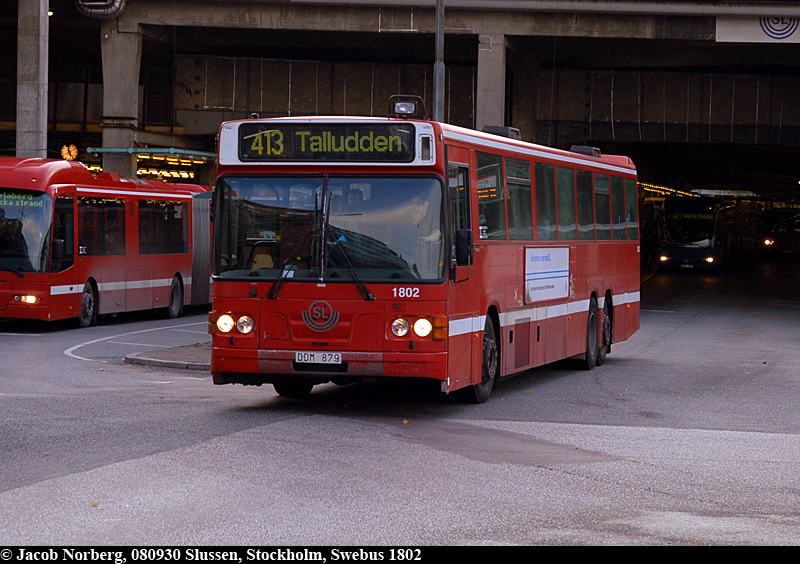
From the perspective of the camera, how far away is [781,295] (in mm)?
39219

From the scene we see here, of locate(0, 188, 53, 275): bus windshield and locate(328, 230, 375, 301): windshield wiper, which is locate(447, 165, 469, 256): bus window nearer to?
locate(328, 230, 375, 301): windshield wiper

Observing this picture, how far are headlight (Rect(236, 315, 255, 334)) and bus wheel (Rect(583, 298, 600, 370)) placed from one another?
6.85 m

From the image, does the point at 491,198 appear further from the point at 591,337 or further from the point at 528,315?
the point at 591,337

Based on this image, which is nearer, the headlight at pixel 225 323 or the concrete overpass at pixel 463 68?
the headlight at pixel 225 323

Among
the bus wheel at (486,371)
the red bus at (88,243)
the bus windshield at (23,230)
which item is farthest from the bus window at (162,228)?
the bus wheel at (486,371)

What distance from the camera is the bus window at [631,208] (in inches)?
767

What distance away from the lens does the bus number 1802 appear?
11289 millimetres

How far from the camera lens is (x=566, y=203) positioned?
1565cm

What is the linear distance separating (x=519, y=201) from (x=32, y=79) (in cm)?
2519

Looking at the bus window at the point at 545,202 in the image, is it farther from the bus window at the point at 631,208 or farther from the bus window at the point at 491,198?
the bus window at the point at 631,208

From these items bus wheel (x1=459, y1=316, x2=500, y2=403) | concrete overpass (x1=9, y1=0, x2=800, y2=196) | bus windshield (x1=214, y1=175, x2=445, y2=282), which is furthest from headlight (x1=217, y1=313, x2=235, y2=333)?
concrete overpass (x1=9, y1=0, x2=800, y2=196)

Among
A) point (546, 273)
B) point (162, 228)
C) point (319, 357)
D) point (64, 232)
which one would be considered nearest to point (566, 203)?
point (546, 273)

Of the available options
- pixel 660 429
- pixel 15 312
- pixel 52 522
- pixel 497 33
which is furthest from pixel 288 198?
pixel 497 33

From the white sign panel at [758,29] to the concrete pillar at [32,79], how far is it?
2127 centimetres
